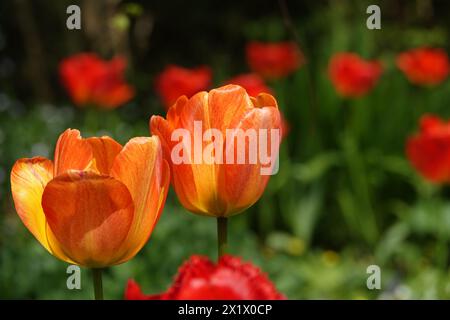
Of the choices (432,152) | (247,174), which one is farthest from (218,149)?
(432,152)

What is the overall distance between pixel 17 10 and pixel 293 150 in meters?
2.70

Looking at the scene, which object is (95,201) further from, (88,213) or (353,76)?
(353,76)

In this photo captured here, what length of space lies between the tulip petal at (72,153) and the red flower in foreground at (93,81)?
8.04 feet

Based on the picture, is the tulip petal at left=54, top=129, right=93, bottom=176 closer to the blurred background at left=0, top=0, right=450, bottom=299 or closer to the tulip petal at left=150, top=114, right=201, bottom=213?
the tulip petal at left=150, top=114, right=201, bottom=213

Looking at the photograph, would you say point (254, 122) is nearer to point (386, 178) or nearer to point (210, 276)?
point (210, 276)

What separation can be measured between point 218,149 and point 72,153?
0.10m

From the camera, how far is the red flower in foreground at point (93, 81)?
3.00 meters

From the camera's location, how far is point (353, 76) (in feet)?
10.3

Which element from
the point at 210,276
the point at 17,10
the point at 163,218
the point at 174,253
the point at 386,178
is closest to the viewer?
the point at 210,276

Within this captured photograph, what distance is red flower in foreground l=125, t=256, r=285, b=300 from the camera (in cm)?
44

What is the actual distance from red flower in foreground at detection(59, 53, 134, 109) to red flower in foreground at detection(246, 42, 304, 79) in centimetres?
60

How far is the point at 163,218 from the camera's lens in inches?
104

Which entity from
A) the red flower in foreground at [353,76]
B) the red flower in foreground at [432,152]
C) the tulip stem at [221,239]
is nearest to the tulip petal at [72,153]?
the tulip stem at [221,239]

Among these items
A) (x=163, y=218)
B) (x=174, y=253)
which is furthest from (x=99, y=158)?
(x=163, y=218)
